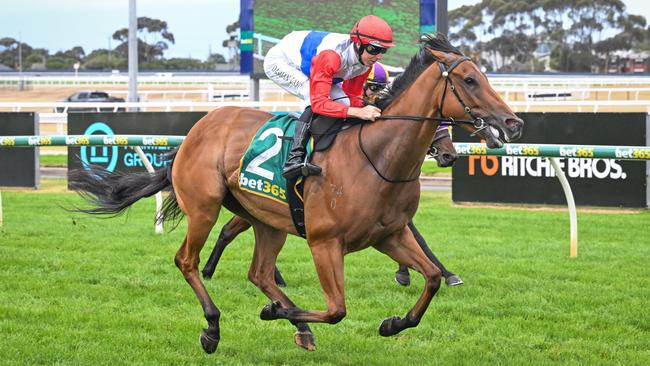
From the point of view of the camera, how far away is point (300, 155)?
5.11 metres

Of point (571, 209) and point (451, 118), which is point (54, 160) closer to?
point (571, 209)

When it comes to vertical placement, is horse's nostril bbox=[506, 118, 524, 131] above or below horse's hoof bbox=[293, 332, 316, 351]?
above

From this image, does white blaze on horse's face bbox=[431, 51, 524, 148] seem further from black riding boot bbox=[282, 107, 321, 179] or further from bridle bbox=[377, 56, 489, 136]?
black riding boot bbox=[282, 107, 321, 179]

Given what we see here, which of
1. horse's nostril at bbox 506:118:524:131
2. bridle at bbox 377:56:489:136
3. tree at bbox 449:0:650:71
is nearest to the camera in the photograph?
horse's nostril at bbox 506:118:524:131

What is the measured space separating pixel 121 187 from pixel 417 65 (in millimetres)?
2388

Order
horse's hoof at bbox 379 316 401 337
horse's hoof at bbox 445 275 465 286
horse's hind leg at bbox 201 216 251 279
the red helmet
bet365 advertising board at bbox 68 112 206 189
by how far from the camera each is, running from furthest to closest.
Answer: bet365 advertising board at bbox 68 112 206 189 < horse's hind leg at bbox 201 216 251 279 < horse's hoof at bbox 445 275 465 286 < horse's hoof at bbox 379 316 401 337 < the red helmet

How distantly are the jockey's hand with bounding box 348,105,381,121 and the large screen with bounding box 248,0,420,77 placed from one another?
10381mm

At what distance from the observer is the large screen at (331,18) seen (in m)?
15.2

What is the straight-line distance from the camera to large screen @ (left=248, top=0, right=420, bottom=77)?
15.2 m

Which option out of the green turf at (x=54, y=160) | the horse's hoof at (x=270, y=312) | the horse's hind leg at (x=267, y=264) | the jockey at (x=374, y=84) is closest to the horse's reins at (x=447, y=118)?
the jockey at (x=374, y=84)

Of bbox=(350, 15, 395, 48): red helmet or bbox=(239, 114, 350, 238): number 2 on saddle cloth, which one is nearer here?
bbox=(350, 15, 395, 48): red helmet

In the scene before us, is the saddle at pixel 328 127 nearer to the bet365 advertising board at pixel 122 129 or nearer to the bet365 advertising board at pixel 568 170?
the bet365 advertising board at pixel 568 170

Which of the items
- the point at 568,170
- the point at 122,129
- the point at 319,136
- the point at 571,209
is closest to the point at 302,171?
the point at 319,136

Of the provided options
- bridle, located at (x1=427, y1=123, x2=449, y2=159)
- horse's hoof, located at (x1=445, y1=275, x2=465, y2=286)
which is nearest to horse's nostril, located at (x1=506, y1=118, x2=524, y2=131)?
bridle, located at (x1=427, y1=123, x2=449, y2=159)
